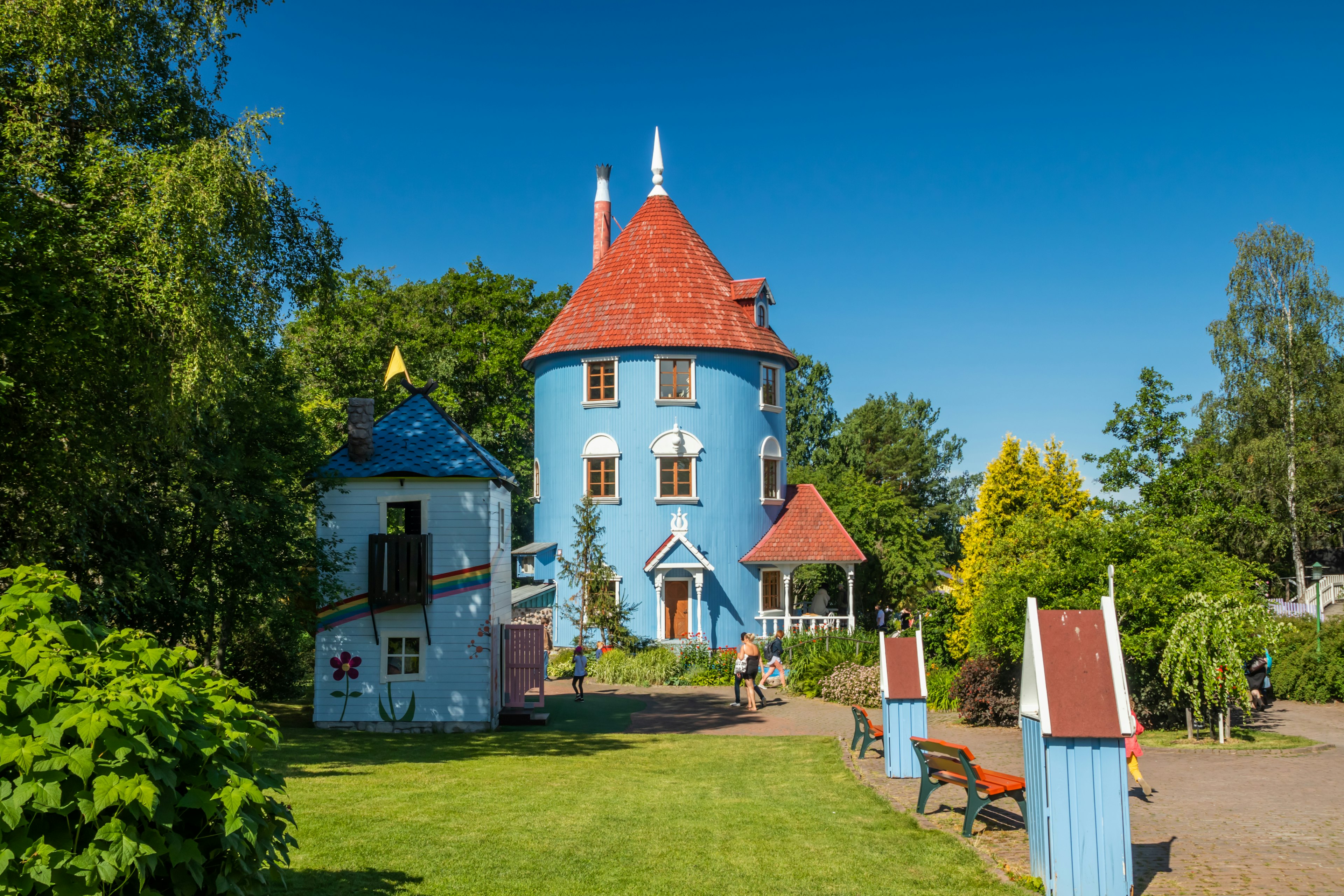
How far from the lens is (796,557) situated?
107 ft

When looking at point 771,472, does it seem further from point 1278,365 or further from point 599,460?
point 1278,365

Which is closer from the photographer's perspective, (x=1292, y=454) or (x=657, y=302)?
(x=657, y=302)

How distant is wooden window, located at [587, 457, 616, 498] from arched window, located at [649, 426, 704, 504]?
1381 millimetres

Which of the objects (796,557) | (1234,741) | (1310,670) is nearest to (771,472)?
(796,557)

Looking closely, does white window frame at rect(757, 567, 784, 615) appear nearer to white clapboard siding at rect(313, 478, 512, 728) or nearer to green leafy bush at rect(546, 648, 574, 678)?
green leafy bush at rect(546, 648, 574, 678)

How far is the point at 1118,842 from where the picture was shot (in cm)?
802

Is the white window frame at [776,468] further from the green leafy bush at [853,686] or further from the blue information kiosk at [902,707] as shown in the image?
the blue information kiosk at [902,707]

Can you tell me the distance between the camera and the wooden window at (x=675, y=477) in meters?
33.1

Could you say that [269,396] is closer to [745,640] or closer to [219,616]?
[219,616]

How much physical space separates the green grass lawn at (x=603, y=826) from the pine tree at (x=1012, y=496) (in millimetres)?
11247

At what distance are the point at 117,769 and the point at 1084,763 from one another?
6.80 m

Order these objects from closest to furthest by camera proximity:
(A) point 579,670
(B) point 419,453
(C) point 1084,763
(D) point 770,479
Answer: (C) point 1084,763 < (B) point 419,453 < (A) point 579,670 < (D) point 770,479

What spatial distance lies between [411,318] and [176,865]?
40.9m

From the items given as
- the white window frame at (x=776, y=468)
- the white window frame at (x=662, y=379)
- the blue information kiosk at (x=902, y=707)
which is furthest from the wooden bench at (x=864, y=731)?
the white window frame at (x=776, y=468)
